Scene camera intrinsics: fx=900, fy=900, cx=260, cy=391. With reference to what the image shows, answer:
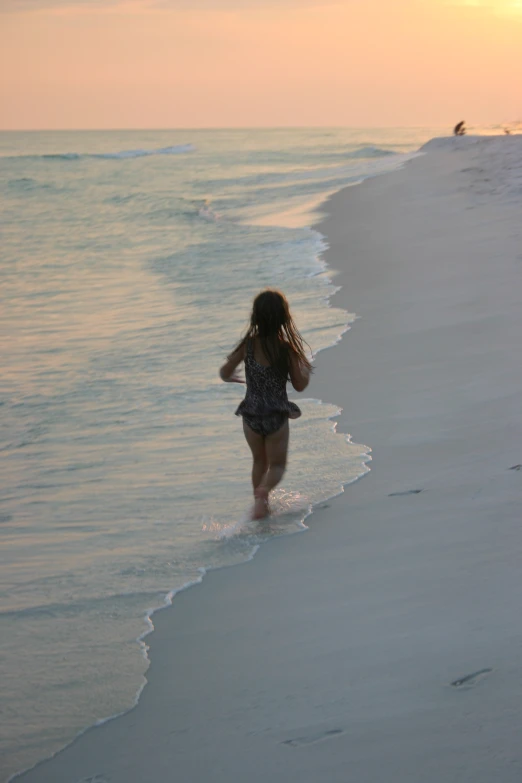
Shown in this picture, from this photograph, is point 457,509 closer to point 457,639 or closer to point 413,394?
point 457,639

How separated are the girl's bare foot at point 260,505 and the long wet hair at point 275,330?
618 millimetres

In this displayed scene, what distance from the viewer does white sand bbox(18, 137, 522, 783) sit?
2.48 meters

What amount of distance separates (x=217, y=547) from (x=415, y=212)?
1237cm

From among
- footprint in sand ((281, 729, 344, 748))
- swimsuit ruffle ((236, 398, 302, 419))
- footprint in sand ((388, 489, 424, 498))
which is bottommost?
footprint in sand ((281, 729, 344, 748))

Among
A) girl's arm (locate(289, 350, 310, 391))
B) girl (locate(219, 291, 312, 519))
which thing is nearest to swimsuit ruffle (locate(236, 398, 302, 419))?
girl (locate(219, 291, 312, 519))

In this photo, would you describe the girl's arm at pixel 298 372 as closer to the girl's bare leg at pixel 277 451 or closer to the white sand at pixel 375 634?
the girl's bare leg at pixel 277 451

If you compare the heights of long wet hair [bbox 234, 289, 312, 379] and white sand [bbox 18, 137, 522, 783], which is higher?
long wet hair [bbox 234, 289, 312, 379]

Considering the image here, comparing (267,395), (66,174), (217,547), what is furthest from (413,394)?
(66,174)

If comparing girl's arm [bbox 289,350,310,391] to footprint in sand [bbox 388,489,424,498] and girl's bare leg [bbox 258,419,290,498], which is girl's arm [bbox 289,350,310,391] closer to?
girl's bare leg [bbox 258,419,290,498]

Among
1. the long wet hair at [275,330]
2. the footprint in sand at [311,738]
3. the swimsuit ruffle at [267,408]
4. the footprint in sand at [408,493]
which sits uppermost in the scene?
the long wet hair at [275,330]

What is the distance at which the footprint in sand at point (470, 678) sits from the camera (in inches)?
105

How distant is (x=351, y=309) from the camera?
9.56 m

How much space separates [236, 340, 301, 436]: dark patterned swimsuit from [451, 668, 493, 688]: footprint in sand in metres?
2.15

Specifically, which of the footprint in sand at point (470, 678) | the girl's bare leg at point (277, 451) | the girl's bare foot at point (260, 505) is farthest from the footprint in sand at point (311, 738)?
the girl's bare leg at point (277, 451)
